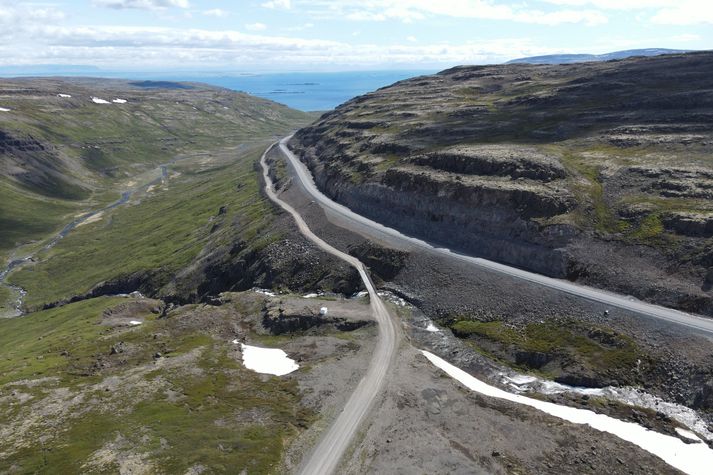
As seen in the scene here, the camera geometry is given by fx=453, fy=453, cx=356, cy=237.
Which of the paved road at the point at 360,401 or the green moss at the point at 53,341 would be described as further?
the green moss at the point at 53,341

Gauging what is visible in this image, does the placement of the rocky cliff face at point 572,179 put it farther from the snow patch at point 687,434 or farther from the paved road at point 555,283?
the snow patch at point 687,434

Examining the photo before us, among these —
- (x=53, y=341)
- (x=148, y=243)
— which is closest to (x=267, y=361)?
(x=53, y=341)

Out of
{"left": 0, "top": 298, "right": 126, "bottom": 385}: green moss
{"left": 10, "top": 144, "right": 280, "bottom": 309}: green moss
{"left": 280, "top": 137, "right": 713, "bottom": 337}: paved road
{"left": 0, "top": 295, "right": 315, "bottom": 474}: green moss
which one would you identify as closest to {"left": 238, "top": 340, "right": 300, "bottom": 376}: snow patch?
{"left": 0, "top": 295, "right": 315, "bottom": 474}: green moss

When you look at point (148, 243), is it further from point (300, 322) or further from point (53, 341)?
point (300, 322)

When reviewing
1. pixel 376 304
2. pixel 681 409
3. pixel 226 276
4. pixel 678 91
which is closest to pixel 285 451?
pixel 376 304

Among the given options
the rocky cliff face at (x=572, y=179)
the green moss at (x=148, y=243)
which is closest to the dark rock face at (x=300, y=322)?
the rocky cliff face at (x=572, y=179)

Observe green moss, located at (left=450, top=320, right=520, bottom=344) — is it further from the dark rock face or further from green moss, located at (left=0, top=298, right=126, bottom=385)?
green moss, located at (left=0, top=298, right=126, bottom=385)

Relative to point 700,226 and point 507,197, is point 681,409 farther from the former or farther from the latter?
point 507,197

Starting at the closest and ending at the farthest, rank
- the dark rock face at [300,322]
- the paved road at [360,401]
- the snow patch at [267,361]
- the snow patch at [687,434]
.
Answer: the paved road at [360,401], the snow patch at [687,434], the snow patch at [267,361], the dark rock face at [300,322]
